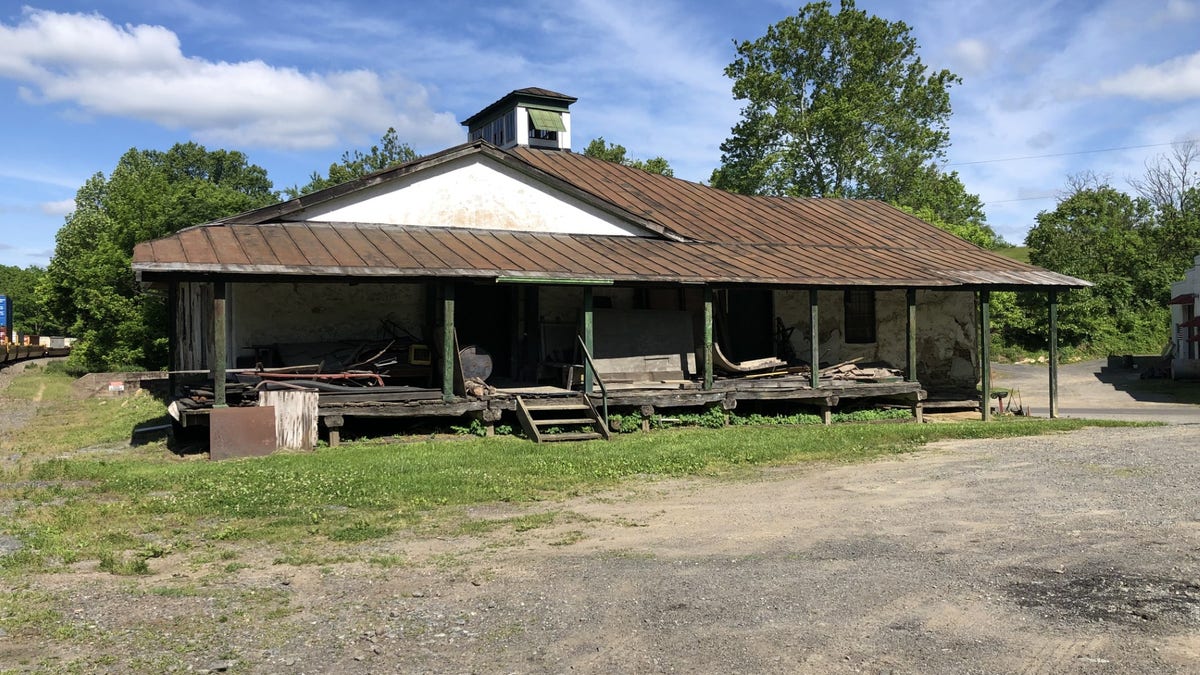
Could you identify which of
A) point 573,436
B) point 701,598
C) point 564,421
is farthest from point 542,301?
point 701,598

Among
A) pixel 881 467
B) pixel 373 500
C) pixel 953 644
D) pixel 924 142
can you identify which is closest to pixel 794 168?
pixel 924 142

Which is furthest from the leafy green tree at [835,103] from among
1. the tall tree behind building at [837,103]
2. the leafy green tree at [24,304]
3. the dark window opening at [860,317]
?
the leafy green tree at [24,304]

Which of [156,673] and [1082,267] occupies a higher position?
[1082,267]

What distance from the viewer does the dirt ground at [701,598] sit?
177 inches

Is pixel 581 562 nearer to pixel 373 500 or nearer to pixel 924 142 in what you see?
pixel 373 500

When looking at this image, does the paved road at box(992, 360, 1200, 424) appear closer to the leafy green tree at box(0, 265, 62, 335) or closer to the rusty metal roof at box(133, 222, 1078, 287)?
the rusty metal roof at box(133, 222, 1078, 287)

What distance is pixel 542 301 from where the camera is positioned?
16.6 meters

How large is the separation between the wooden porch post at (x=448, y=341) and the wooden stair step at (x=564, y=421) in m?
1.43

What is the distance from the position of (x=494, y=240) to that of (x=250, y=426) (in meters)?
5.47

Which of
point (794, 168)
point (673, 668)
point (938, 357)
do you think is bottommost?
point (673, 668)

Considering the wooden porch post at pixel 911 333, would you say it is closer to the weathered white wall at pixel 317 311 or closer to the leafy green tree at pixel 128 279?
the weathered white wall at pixel 317 311

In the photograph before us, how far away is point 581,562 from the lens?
6.48m

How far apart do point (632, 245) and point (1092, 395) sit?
654 inches

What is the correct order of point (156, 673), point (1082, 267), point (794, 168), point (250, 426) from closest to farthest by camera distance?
1. point (156, 673)
2. point (250, 426)
3. point (1082, 267)
4. point (794, 168)
